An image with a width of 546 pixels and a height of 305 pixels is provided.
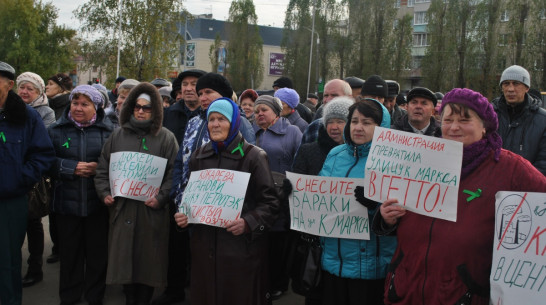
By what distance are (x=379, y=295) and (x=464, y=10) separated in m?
37.5

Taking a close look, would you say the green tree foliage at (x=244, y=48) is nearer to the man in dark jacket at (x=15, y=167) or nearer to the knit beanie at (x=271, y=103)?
the knit beanie at (x=271, y=103)

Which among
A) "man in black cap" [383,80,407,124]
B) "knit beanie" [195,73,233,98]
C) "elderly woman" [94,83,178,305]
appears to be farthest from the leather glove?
"man in black cap" [383,80,407,124]

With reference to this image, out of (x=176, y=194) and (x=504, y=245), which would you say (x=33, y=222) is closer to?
(x=176, y=194)

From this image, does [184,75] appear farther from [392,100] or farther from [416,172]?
[416,172]

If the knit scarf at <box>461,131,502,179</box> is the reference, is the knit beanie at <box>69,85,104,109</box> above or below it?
above

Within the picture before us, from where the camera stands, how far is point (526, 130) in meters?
5.12

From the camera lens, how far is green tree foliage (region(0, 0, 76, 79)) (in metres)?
31.0

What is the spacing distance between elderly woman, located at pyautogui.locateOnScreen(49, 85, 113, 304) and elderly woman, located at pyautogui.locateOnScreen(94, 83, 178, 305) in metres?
0.20

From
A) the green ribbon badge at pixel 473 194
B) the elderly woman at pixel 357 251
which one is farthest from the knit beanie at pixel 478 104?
the elderly woman at pixel 357 251

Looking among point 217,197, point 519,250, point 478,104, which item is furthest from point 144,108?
point 519,250

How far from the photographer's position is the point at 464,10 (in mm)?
36469

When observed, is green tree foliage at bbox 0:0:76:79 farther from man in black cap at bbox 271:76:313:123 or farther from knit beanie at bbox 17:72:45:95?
knit beanie at bbox 17:72:45:95

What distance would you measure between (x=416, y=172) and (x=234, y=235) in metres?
1.48

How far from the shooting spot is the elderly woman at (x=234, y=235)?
363 centimetres
